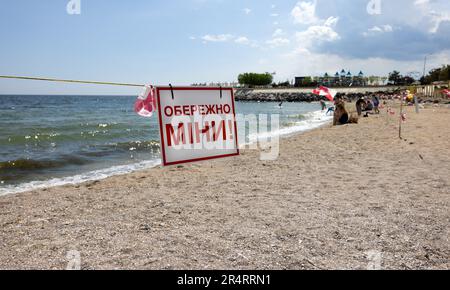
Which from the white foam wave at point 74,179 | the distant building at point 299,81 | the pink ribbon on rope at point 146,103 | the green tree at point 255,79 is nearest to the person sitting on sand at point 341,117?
the white foam wave at point 74,179

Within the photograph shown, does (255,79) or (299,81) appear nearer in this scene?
(255,79)

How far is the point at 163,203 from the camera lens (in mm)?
6430

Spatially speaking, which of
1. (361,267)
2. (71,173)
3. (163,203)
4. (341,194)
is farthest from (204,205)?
(71,173)

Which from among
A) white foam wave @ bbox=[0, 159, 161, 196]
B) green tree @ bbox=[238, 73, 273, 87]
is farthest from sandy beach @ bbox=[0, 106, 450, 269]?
green tree @ bbox=[238, 73, 273, 87]

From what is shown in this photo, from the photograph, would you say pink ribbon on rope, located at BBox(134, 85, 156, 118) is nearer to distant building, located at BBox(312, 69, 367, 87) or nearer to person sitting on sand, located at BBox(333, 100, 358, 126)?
person sitting on sand, located at BBox(333, 100, 358, 126)

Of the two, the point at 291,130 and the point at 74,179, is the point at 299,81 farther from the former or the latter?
the point at 74,179

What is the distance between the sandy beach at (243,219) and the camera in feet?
13.2

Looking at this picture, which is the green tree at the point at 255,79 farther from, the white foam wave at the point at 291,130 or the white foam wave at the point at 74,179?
the white foam wave at the point at 74,179

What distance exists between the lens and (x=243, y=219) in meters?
5.35

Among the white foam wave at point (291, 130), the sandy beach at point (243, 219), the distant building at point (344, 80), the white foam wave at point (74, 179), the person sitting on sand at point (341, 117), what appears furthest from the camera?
the distant building at point (344, 80)

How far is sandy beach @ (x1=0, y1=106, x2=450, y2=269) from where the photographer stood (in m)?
4.02

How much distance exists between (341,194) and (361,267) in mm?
2981

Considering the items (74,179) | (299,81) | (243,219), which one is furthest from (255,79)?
(243,219)
